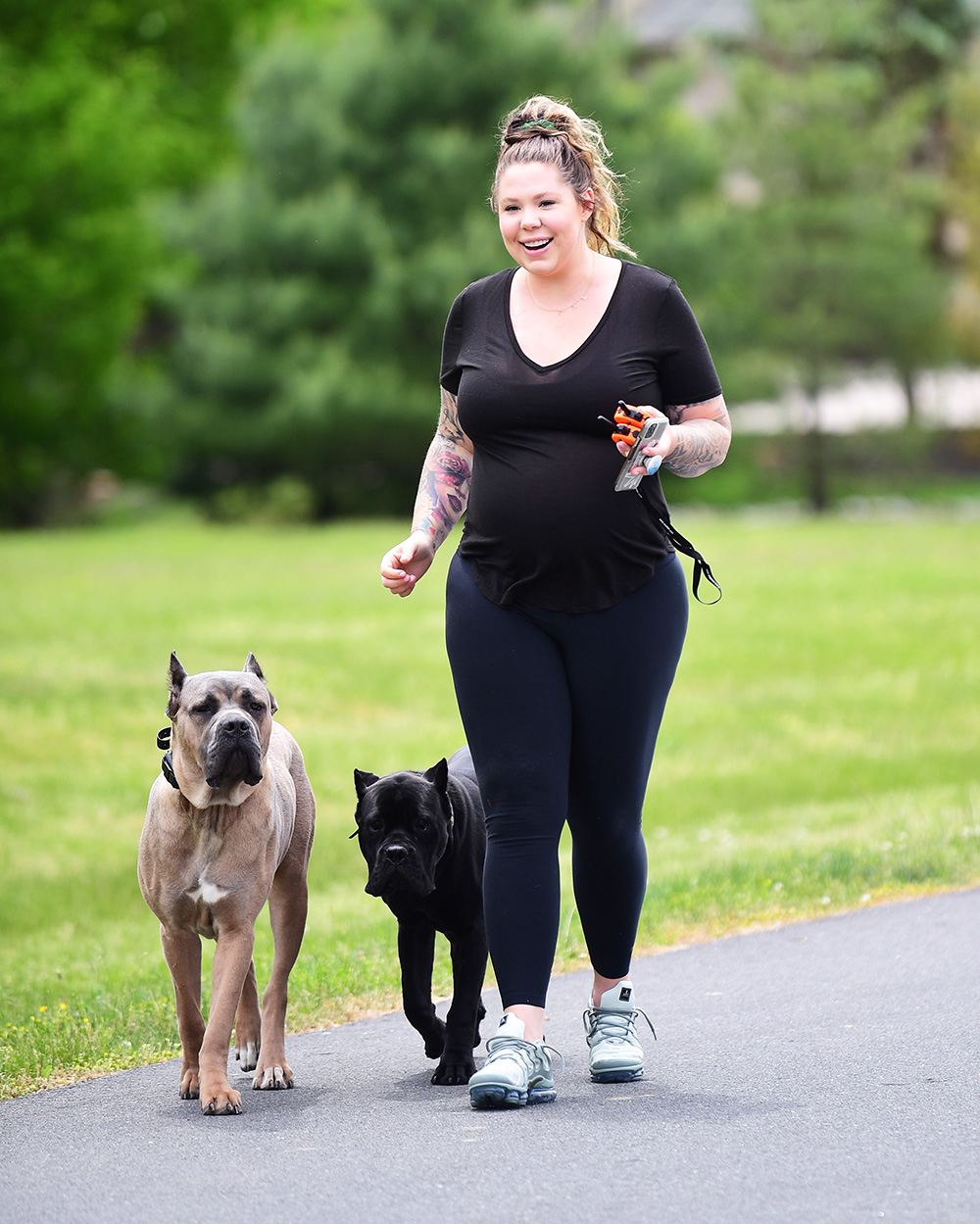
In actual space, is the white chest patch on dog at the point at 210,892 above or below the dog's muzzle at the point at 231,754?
below

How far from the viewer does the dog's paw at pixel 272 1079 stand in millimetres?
4602

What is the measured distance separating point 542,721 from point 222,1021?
107 cm

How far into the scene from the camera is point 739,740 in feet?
44.9

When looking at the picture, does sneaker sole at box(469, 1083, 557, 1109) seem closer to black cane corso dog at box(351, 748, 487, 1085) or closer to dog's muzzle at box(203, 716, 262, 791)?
black cane corso dog at box(351, 748, 487, 1085)

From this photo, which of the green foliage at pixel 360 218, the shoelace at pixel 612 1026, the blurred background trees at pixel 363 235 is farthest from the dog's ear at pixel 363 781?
the green foliage at pixel 360 218

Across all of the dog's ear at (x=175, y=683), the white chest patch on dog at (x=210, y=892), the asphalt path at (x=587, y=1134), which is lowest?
the asphalt path at (x=587, y=1134)

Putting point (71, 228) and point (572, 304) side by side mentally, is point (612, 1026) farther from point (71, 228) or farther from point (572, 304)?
point (71, 228)

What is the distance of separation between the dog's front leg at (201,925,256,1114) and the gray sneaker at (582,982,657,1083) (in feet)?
2.99

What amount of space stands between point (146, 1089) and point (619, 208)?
8.72 ft

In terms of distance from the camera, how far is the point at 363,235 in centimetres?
3388

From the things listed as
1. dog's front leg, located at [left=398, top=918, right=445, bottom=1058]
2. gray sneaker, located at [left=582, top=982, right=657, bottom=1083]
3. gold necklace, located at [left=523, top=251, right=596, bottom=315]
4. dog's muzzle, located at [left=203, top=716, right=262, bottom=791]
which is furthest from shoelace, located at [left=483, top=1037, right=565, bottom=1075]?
gold necklace, located at [left=523, top=251, right=596, bottom=315]

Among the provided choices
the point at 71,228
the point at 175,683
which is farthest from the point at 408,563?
the point at 71,228

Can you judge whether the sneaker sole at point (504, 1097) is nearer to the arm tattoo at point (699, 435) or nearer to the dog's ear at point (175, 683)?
the dog's ear at point (175, 683)

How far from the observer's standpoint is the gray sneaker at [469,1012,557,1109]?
4199 mm
